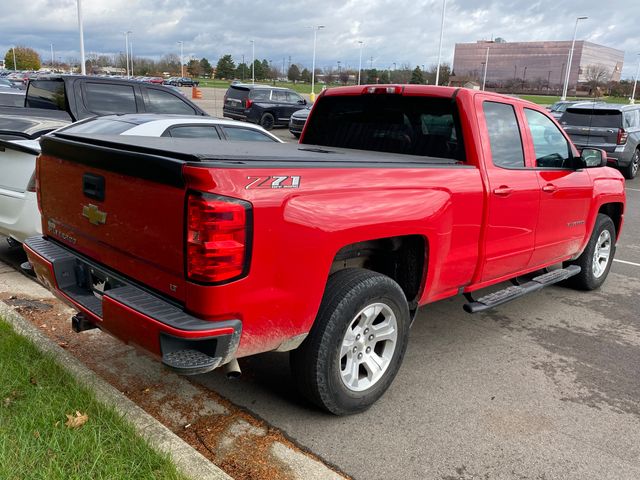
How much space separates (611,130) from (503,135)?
11853mm

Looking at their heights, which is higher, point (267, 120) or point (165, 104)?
point (165, 104)

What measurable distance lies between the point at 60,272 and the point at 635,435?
348 cm

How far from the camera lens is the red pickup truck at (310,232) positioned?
2555 mm

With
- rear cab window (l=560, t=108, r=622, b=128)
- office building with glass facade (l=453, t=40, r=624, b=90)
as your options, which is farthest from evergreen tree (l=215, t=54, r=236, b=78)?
rear cab window (l=560, t=108, r=622, b=128)

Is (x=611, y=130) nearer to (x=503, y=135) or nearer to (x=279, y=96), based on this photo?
(x=503, y=135)

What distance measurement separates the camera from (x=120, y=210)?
2891 mm

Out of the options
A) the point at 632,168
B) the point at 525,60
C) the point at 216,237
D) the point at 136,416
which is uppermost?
the point at 525,60

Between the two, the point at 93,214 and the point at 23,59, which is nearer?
the point at 93,214

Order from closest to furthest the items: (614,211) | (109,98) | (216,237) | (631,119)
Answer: (216,237)
(614,211)
(109,98)
(631,119)

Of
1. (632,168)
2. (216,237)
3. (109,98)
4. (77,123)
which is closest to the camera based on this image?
(216,237)

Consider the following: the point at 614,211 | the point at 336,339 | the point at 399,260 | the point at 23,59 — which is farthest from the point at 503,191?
the point at 23,59

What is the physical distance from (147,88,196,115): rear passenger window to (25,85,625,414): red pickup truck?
16.3ft

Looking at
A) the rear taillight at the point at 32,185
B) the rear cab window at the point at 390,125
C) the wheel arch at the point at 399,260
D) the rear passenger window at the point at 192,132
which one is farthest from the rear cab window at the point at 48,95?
the wheel arch at the point at 399,260

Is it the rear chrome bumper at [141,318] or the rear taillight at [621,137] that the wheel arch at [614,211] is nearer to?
the rear chrome bumper at [141,318]
